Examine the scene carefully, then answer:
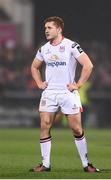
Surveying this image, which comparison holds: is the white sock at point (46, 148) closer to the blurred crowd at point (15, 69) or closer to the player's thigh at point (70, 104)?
the player's thigh at point (70, 104)

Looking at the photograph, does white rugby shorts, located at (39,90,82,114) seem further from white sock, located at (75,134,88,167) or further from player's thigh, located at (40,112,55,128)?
white sock, located at (75,134,88,167)

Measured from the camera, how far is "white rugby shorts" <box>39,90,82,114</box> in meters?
15.1

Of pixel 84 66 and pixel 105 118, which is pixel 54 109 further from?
pixel 105 118

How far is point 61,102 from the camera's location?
15.1 metres

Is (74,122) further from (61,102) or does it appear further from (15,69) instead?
(15,69)

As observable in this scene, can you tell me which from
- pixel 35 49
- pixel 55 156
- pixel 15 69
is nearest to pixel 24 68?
pixel 15 69

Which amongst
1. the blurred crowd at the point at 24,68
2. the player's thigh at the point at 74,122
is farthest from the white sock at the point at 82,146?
the blurred crowd at the point at 24,68

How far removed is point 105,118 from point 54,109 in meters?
18.8

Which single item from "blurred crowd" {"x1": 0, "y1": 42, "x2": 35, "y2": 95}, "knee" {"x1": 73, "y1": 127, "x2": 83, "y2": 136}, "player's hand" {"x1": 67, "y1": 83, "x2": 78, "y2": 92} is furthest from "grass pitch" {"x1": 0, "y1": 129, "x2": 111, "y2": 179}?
"blurred crowd" {"x1": 0, "y1": 42, "x2": 35, "y2": 95}

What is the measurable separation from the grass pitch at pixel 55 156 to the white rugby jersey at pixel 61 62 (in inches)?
54.8

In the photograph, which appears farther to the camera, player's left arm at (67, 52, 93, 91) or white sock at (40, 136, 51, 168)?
white sock at (40, 136, 51, 168)

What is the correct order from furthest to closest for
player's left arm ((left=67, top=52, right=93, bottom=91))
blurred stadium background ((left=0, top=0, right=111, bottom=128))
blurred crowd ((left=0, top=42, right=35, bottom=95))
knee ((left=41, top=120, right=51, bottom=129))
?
blurred crowd ((left=0, top=42, right=35, bottom=95)), blurred stadium background ((left=0, top=0, right=111, bottom=128)), knee ((left=41, top=120, right=51, bottom=129)), player's left arm ((left=67, top=52, right=93, bottom=91))

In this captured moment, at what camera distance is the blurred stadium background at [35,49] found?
110 feet

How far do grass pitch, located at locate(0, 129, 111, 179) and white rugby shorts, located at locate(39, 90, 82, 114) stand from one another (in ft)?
3.16
